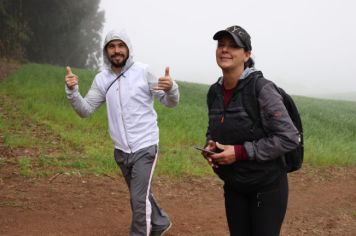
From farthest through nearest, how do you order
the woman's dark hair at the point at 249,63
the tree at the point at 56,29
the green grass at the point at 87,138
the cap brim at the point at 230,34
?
the tree at the point at 56,29 → the green grass at the point at 87,138 → the woman's dark hair at the point at 249,63 → the cap brim at the point at 230,34

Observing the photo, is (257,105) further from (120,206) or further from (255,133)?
(120,206)

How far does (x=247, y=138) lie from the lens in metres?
3.02

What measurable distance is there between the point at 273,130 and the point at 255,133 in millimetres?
123

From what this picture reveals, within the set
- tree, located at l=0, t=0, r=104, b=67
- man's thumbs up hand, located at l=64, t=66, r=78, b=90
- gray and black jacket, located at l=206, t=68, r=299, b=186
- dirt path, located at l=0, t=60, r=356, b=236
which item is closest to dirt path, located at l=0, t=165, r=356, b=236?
dirt path, located at l=0, t=60, r=356, b=236

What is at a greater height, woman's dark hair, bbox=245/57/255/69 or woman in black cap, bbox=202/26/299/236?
woman's dark hair, bbox=245/57/255/69

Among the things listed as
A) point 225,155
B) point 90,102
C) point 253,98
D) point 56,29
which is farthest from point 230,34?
point 56,29

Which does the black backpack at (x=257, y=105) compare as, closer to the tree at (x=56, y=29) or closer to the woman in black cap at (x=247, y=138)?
the woman in black cap at (x=247, y=138)

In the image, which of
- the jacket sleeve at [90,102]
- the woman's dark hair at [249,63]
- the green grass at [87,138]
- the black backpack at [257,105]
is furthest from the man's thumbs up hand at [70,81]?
the green grass at [87,138]

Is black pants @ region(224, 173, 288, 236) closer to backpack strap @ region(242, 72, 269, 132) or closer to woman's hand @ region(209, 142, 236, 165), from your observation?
woman's hand @ region(209, 142, 236, 165)

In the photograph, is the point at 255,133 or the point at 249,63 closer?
the point at 255,133

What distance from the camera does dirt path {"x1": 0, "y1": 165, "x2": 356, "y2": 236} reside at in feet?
18.1

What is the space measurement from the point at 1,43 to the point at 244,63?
32210 mm

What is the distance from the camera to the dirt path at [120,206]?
18.1 ft

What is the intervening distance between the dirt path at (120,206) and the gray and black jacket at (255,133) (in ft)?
8.72
